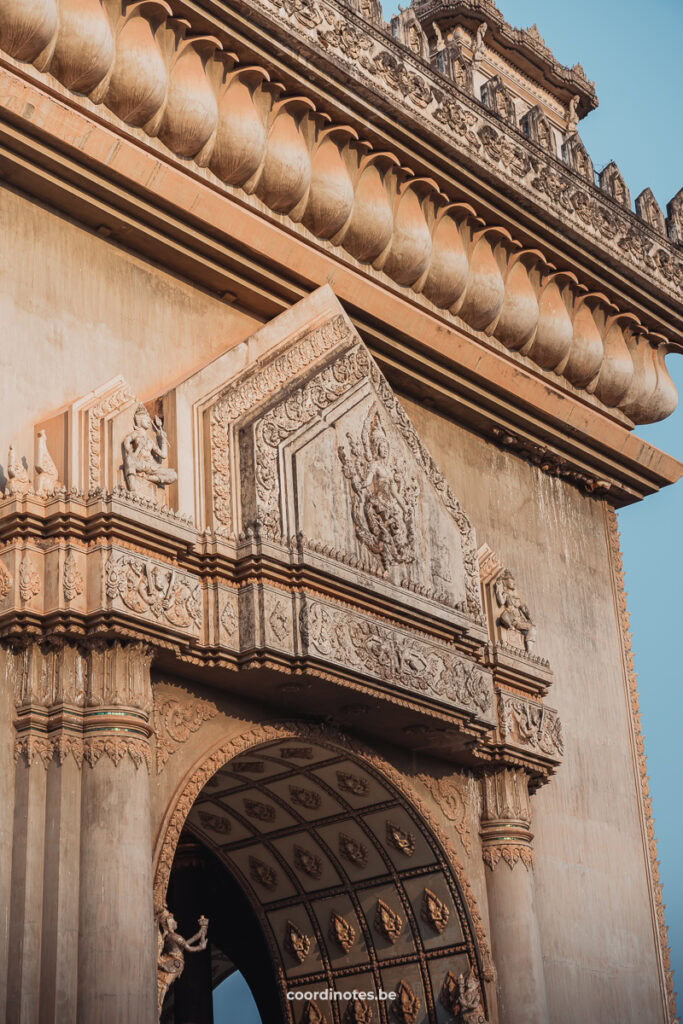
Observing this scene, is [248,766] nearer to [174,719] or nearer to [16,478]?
[174,719]

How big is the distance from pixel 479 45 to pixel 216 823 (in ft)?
32.0

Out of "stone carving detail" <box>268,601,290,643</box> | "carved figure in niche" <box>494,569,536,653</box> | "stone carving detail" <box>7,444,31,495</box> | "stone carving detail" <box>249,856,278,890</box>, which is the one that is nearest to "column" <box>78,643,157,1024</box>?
"stone carving detail" <box>268,601,290,643</box>

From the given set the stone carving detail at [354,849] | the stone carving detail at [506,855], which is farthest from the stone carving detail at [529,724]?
the stone carving detail at [354,849]

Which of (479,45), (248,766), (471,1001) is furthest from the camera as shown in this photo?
(479,45)

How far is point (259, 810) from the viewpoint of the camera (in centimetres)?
998

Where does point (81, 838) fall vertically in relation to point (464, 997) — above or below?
above

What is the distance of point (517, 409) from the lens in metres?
11.8

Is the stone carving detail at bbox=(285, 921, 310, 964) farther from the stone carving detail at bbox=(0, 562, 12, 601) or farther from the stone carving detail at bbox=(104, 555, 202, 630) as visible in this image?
the stone carving detail at bbox=(0, 562, 12, 601)

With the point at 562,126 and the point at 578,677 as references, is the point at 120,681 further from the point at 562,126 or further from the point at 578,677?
the point at 562,126

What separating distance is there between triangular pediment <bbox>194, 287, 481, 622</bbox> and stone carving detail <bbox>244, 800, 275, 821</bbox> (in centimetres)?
167

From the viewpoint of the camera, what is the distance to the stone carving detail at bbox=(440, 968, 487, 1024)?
938 centimetres

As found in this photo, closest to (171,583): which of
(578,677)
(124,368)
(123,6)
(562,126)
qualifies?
(124,368)

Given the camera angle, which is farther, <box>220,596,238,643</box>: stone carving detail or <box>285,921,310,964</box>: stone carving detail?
<box>285,921,310,964</box>: stone carving detail

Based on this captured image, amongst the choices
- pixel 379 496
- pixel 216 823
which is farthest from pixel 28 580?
pixel 216 823
